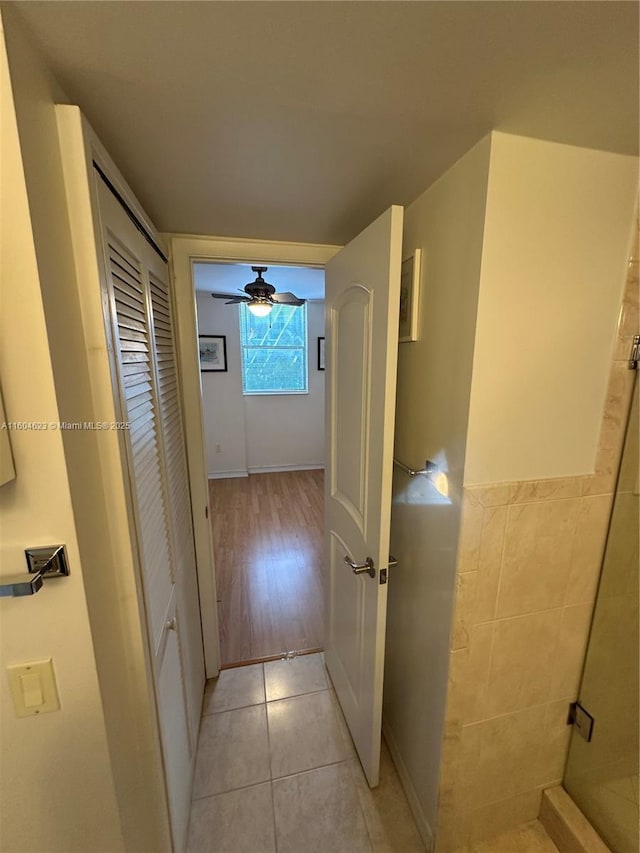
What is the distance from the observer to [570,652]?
3.62 ft

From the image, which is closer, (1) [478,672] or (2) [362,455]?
(1) [478,672]

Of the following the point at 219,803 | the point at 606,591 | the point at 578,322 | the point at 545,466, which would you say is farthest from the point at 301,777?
the point at 578,322

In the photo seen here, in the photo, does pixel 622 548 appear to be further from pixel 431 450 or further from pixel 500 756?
pixel 500 756

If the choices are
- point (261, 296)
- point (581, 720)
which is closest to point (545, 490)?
point (581, 720)

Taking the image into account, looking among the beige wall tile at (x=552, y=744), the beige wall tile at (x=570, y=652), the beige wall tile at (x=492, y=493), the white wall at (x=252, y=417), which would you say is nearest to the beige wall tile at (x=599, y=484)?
the beige wall tile at (x=492, y=493)

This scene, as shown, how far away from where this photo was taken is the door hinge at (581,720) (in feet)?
3.62

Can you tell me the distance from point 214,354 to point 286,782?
3787 millimetres

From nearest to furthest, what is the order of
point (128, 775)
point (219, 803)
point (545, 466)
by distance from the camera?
point (128, 775)
point (545, 466)
point (219, 803)

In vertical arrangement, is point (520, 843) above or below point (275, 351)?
below

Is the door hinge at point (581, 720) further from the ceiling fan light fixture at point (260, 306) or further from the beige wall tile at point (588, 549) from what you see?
the ceiling fan light fixture at point (260, 306)

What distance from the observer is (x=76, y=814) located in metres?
0.72

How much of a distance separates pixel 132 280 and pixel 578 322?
45.6 inches

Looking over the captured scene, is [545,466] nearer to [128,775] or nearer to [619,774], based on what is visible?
[619,774]

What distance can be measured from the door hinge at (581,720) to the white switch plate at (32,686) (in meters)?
1.50
